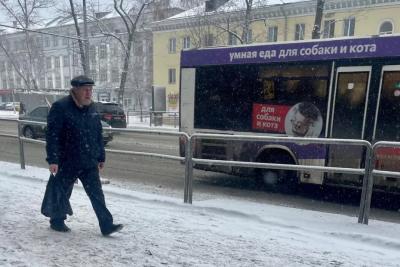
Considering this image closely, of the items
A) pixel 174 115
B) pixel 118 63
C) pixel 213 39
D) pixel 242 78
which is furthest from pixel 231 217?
pixel 118 63

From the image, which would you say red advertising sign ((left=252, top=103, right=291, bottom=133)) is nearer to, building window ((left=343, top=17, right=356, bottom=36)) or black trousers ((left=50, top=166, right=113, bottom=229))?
black trousers ((left=50, top=166, right=113, bottom=229))

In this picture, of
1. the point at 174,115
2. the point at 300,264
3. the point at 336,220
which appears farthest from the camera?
the point at 174,115

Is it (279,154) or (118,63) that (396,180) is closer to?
(279,154)

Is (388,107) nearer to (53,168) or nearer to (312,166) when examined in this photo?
(312,166)

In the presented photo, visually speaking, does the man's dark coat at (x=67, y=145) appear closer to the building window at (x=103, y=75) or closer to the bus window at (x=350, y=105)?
the bus window at (x=350, y=105)

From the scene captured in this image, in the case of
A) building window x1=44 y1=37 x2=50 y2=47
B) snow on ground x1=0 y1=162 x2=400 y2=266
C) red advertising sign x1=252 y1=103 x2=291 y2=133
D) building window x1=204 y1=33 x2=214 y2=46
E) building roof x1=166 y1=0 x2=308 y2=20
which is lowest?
snow on ground x1=0 y1=162 x2=400 y2=266

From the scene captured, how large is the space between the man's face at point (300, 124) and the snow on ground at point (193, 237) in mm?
1922

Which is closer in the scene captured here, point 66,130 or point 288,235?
point 66,130

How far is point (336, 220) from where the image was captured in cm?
463

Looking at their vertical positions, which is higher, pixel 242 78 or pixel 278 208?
pixel 242 78

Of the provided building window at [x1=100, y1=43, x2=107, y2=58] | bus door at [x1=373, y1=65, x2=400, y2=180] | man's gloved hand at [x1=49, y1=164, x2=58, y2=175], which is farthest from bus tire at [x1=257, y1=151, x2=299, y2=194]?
building window at [x1=100, y1=43, x2=107, y2=58]

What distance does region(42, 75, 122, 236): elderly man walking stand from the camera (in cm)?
359

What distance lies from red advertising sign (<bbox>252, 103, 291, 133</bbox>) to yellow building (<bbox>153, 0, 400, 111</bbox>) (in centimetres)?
1815

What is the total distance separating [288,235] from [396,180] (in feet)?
8.29
